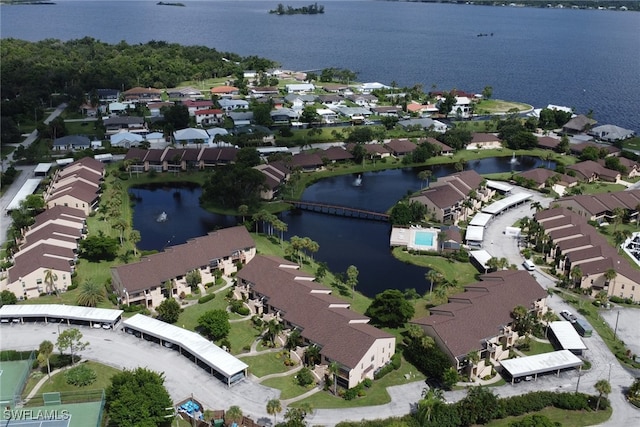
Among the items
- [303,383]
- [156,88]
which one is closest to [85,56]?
[156,88]

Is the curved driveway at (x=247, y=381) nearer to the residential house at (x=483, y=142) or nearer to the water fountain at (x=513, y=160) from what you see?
the water fountain at (x=513, y=160)

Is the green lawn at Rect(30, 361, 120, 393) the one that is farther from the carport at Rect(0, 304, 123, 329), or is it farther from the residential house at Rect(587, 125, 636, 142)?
the residential house at Rect(587, 125, 636, 142)

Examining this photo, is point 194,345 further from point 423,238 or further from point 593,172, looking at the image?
point 593,172

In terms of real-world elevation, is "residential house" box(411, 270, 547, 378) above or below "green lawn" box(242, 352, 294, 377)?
above

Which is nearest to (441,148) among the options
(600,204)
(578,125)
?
(578,125)

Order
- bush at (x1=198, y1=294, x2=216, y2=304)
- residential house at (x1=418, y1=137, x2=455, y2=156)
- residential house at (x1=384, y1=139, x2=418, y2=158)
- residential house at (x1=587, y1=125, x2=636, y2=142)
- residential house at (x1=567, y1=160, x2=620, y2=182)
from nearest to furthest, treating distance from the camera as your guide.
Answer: bush at (x1=198, y1=294, x2=216, y2=304) → residential house at (x1=567, y1=160, x2=620, y2=182) → residential house at (x1=384, y1=139, x2=418, y2=158) → residential house at (x1=418, y1=137, x2=455, y2=156) → residential house at (x1=587, y1=125, x2=636, y2=142)

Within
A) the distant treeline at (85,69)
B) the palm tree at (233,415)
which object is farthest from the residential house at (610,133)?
the palm tree at (233,415)

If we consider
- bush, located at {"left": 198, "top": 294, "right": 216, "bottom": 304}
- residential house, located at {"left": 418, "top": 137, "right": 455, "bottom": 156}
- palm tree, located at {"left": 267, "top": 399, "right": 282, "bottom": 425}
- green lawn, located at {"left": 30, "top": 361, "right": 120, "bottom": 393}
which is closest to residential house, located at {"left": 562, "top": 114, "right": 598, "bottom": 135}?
residential house, located at {"left": 418, "top": 137, "right": 455, "bottom": 156}

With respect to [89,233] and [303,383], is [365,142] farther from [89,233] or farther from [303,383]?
[303,383]
